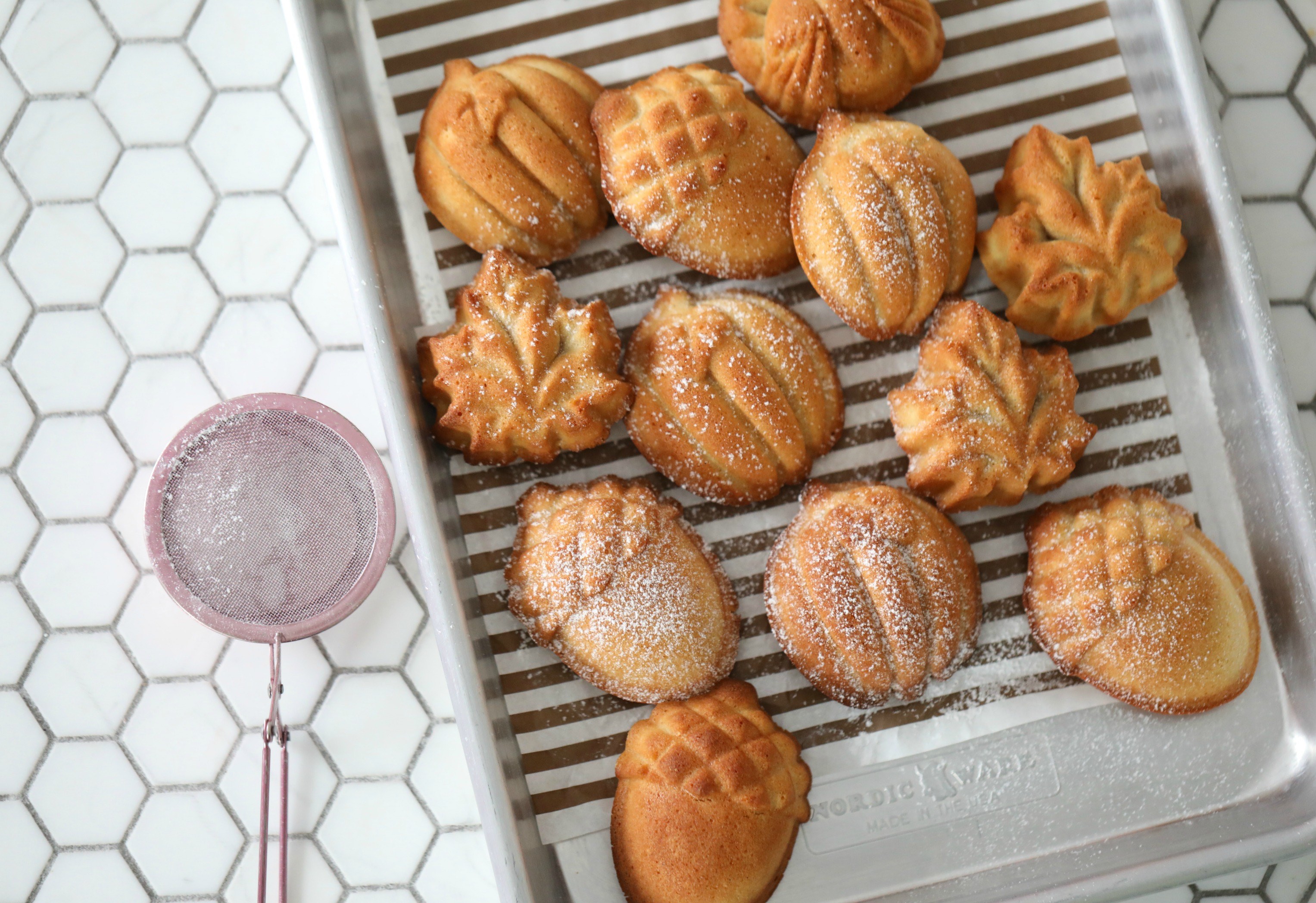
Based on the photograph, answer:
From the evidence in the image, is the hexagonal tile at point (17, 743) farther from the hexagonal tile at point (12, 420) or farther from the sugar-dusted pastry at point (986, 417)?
the sugar-dusted pastry at point (986, 417)

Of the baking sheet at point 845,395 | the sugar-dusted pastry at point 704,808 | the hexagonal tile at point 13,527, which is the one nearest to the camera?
the sugar-dusted pastry at point 704,808

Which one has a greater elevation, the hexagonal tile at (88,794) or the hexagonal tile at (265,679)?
the hexagonal tile at (265,679)

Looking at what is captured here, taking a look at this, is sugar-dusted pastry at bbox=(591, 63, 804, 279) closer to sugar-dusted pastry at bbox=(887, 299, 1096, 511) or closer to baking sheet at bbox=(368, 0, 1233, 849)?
baking sheet at bbox=(368, 0, 1233, 849)

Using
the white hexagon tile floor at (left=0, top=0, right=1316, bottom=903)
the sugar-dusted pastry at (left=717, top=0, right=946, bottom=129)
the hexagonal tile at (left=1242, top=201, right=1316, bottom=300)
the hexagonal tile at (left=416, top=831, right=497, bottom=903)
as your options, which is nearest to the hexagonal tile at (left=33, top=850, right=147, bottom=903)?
the white hexagon tile floor at (left=0, top=0, right=1316, bottom=903)

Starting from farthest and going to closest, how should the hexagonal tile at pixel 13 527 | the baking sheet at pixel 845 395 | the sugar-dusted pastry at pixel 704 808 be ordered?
the hexagonal tile at pixel 13 527
the baking sheet at pixel 845 395
the sugar-dusted pastry at pixel 704 808

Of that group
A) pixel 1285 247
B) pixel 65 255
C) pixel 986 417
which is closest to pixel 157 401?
pixel 65 255

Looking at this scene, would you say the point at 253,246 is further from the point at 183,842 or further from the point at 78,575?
the point at 183,842

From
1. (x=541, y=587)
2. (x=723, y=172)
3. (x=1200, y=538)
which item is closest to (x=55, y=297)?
(x=541, y=587)

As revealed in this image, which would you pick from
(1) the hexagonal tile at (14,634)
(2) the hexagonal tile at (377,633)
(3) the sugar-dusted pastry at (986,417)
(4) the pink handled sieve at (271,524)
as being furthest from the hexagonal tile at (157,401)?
(3) the sugar-dusted pastry at (986,417)
